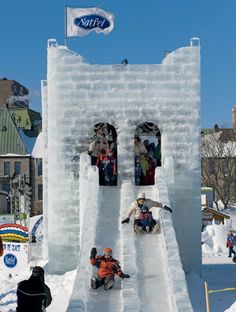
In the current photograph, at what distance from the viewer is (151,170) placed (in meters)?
Answer: 16.7

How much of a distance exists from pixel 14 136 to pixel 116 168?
40.5 m

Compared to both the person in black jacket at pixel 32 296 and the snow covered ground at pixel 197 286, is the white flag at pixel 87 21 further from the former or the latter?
the person in black jacket at pixel 32 296

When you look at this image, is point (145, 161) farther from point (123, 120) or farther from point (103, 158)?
point (123, 120)

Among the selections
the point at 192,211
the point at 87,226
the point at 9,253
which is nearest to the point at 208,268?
the point at 192,211

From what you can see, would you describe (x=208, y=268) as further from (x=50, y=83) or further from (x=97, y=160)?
(x=50, y=83)

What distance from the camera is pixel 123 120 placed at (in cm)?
1631

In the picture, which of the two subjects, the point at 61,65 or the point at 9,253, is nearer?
the point at 61,65

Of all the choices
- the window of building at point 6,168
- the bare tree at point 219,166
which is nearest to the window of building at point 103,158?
the bare tree at point 219,166

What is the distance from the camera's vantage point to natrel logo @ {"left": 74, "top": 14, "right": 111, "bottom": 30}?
16906mm

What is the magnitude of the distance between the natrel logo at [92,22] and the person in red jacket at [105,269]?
7.86 metres

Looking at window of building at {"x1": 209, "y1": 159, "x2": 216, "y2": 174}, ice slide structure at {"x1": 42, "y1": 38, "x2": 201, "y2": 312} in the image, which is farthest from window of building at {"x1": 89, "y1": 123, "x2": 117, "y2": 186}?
window of building at {"x1": 209, "y1": 159, "x2": 216, "y2": 174}

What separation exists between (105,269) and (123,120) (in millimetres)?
6330

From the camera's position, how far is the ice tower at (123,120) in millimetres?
16250

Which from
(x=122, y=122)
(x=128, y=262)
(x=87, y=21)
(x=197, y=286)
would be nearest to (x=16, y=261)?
(x=122, y=122)
